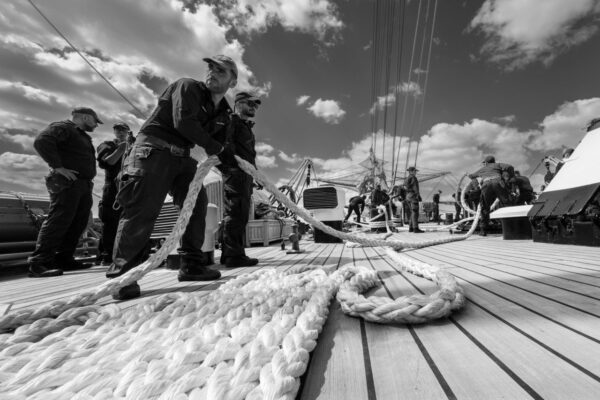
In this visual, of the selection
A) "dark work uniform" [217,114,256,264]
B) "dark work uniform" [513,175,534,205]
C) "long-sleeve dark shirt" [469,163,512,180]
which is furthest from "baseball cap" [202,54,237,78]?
"dark work uniform" [513,175,534,205]

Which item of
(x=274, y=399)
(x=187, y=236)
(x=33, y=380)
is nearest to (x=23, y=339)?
(x=33, y=380)

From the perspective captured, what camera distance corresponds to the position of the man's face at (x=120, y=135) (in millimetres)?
3600

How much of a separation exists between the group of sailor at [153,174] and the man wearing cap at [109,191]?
11 millimetres

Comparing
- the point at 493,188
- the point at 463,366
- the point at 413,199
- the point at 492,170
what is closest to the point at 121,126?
the point at 463,366

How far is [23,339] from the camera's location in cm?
90

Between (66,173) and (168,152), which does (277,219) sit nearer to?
(66,173)

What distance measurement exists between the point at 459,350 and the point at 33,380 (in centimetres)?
97

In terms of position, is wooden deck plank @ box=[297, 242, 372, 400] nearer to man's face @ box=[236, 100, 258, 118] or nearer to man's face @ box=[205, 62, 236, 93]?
man's face @ box=[205, 62, 236, 93]

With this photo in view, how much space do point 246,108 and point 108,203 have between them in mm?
2006

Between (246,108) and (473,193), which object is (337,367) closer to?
(246,108)

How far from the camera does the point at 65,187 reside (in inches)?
110

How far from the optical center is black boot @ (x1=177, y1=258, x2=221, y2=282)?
6.36 ft

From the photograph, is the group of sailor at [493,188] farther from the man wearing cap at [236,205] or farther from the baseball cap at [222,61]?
the baseball cap at [222,61]

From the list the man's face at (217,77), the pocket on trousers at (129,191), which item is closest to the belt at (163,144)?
the pocket on trousers at (129,191)
